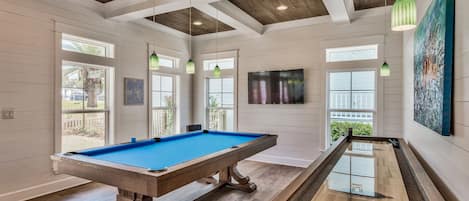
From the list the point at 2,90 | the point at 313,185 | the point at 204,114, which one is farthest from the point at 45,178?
the point at 313,185

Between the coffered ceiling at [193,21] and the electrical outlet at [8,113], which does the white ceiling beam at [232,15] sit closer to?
the coffered ceiling at [193,21]

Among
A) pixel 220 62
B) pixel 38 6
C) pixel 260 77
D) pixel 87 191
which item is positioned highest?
pixel 38 6

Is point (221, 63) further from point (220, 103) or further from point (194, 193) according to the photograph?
point (194, 193)

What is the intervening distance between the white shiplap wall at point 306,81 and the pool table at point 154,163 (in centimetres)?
160

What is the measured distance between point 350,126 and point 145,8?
4.10 m

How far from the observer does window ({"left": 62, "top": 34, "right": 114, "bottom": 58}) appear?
4.05m

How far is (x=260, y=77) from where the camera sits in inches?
220

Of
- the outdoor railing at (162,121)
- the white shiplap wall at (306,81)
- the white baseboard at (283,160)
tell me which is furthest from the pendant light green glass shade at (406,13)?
the outdoor railing at (162,121)

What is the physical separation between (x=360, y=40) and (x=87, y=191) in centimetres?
513

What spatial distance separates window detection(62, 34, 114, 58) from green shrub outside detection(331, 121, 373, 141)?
14.2ft

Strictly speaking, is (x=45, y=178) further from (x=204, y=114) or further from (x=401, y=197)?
(x=401, y=197)

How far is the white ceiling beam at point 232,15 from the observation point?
410 cm

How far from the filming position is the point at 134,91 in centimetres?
500

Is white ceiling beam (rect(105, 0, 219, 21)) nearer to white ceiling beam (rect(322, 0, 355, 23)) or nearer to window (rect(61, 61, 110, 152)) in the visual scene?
window (rect(61, 61, 110, 152))
